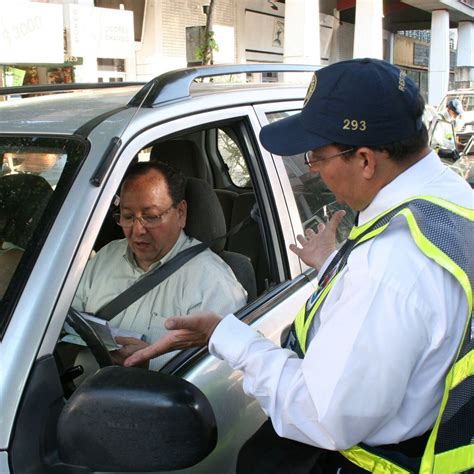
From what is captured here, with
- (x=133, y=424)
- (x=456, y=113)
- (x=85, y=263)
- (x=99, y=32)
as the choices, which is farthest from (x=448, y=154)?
(x=99, y=32)

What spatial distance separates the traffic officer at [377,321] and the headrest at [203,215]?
1.05m

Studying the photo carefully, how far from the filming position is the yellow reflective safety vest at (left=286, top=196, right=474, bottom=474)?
1.26 meters

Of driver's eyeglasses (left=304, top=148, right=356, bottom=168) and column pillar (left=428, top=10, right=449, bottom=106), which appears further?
column pillar (left=428, top=10, right=449, bottom=106)

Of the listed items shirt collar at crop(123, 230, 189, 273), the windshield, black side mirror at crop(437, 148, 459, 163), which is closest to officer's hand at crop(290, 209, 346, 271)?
shirt collar at crop(123, 230, 189, 273)

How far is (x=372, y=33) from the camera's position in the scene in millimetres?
19500

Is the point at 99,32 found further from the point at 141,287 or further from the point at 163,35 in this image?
the point at 141,287

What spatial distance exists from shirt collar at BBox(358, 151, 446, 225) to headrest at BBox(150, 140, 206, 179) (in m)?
1.63

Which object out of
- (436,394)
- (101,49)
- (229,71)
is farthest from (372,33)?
(436,394)

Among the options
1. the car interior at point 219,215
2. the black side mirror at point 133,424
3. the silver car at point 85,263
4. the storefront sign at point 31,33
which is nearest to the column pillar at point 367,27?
the storefront sign at point 31,33

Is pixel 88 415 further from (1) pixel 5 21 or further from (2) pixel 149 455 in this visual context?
(1) pixel 5 21

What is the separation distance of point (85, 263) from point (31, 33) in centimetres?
1073

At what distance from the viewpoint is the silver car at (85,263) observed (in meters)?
1.30

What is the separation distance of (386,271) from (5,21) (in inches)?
424

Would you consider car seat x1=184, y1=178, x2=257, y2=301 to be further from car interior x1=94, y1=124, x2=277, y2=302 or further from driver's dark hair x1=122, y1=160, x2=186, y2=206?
driver's dark hair x1=122, y1=160, x2=186, y2=206
